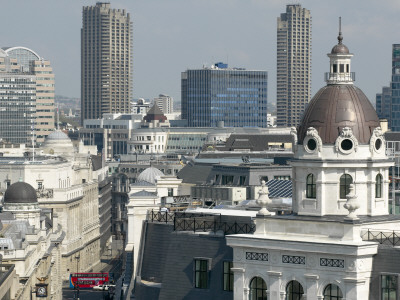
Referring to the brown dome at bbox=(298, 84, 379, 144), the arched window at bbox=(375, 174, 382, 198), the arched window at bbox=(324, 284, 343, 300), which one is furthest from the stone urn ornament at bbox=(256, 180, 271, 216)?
the arched window at bbox=(324, 284, 343, 300)

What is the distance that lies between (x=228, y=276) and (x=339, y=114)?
33.7 feet

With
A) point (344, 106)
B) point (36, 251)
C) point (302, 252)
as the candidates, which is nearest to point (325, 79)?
point (344, 106)

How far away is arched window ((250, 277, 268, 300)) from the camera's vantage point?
81.8 metres

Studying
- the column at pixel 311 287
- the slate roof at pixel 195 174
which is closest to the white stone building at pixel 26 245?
the slate roof at pixel 195 174

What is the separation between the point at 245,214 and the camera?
308 ft

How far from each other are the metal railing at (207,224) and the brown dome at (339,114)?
6869mm

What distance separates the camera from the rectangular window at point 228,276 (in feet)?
281

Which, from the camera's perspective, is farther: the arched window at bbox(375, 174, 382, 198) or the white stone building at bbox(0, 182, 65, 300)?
the white stone building at bbox(0, 182, 65, 300)

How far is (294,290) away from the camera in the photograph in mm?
80312

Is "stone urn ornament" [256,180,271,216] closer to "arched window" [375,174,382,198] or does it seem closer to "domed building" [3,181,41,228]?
"arched window" [375,174,382,198]

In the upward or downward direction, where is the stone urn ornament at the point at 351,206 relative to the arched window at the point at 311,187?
downward

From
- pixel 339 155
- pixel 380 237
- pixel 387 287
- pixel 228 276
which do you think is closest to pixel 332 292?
pixel 387 287

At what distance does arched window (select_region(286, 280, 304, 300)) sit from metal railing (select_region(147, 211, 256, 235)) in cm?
582

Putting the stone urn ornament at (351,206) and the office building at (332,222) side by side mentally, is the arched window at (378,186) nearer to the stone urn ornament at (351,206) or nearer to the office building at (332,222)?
the office building at (332,222)
